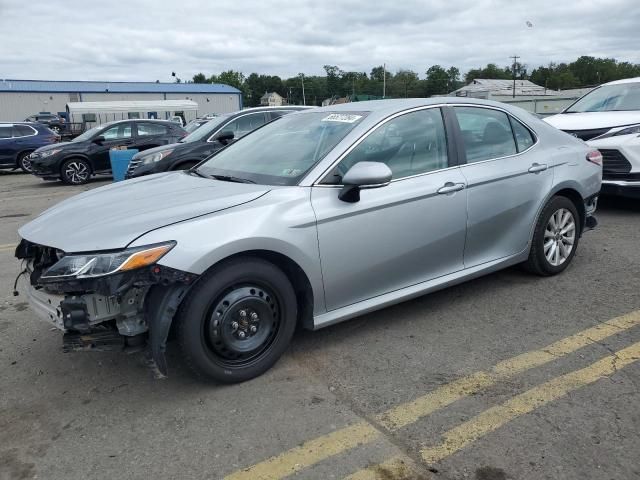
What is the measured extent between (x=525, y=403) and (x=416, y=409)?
588mm

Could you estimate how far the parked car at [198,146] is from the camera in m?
9.45

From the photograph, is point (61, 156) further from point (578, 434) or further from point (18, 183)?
point (578, 434)

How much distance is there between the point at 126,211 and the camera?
3.20 meters

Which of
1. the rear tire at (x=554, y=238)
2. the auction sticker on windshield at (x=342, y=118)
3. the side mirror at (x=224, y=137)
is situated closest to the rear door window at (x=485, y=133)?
the rear tire at (x=554, y=238)

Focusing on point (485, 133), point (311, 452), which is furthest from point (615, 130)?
point (311, 452)

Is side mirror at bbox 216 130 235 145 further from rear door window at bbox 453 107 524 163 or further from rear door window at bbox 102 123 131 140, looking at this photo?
rear door window at bbox 453 107 524 163

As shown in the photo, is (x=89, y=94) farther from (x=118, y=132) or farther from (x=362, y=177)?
(x=362, y=177)

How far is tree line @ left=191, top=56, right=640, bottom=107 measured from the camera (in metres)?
101

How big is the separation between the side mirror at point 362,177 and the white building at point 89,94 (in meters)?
59.5

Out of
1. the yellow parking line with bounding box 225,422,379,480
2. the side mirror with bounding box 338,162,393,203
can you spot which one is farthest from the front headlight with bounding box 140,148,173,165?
the yellow parking line with bounding box 225,422,379,480

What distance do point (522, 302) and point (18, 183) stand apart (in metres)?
14.6

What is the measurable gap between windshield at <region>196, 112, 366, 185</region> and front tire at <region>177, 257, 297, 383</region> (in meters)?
0.69

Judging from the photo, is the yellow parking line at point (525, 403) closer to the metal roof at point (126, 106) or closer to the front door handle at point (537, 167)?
the front door handle at point (537, 167)

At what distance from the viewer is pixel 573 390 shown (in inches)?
119
